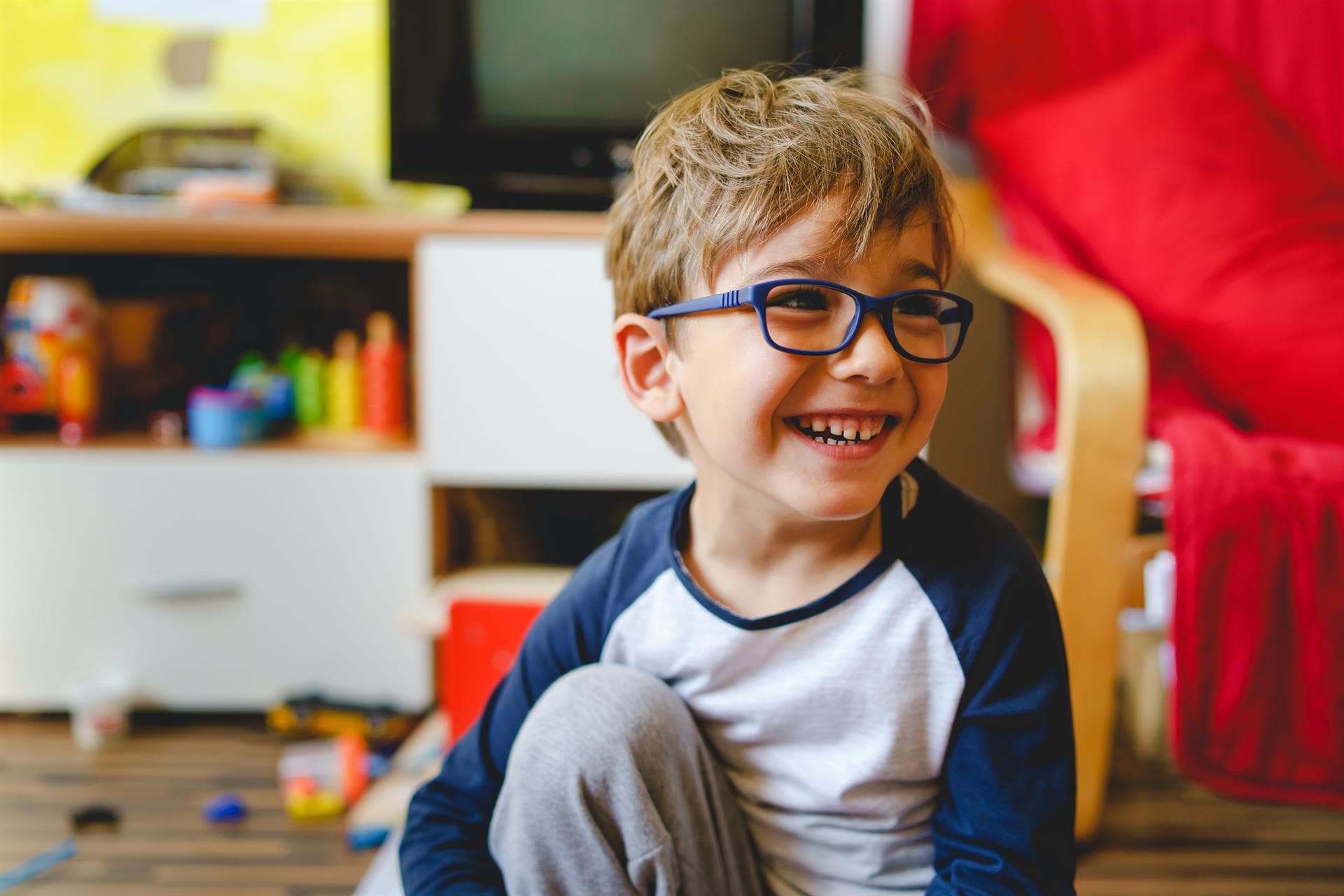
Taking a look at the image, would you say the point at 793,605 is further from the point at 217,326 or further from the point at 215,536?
the point at 217,326

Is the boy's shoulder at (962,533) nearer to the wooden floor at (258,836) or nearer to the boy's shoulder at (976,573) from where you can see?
the boy's shoulder at (976,573)

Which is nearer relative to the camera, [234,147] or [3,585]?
[3,585]

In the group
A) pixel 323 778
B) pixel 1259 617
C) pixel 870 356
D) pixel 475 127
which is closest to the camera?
pixel 870 356

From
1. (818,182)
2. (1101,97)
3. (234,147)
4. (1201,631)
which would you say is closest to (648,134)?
(818,182)

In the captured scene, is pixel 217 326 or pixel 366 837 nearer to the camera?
pixel 366 837

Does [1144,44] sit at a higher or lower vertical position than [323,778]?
higher

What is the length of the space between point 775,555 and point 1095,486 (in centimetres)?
44

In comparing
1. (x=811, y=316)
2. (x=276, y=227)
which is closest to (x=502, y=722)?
(x=811, y=316)

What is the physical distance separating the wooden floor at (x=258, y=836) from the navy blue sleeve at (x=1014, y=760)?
1.58 feet

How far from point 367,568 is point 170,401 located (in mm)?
506

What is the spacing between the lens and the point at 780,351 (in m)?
0.56

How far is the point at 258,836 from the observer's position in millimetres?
1106

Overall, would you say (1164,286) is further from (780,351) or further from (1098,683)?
(780,351)

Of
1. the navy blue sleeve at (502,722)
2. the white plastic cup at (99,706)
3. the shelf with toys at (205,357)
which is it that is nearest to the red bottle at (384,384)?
the shelf with toys at (205,357)
